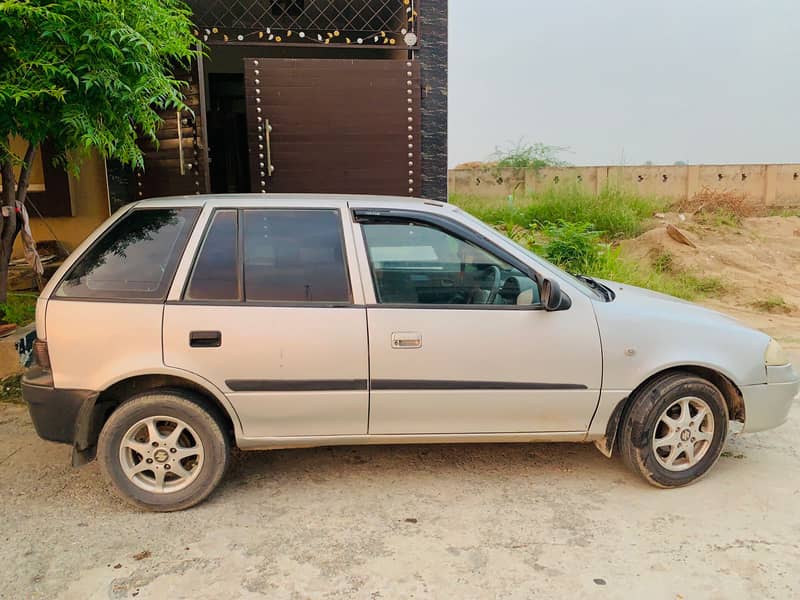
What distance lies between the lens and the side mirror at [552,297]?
3231mm

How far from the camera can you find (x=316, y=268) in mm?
3281

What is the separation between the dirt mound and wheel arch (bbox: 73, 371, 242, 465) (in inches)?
231

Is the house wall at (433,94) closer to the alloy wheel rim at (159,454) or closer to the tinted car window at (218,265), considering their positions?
the tinted car window at (218,265)

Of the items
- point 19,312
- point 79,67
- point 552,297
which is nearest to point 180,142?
point 19,312

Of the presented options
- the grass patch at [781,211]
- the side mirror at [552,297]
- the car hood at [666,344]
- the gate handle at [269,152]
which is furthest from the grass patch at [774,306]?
A: the grass patch at [781,211]

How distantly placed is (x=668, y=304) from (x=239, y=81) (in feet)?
28.0

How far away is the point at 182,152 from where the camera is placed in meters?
6.37

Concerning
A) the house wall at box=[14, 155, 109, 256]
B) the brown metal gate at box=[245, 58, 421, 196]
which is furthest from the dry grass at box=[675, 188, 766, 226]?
the house wall at box=[14, 155, 109, 256]

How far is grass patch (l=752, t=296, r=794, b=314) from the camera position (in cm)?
802

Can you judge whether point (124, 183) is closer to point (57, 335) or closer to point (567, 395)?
point (57, 335)

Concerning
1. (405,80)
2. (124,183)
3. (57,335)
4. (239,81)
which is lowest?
(57,335)

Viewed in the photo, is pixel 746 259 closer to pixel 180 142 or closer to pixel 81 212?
pixel 180 142

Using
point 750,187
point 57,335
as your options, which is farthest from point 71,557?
point 750,187

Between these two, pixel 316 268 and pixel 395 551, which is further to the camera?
pixel 316 268
